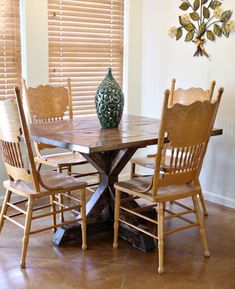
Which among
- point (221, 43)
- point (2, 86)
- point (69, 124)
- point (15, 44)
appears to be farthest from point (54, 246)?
point (221, 43)

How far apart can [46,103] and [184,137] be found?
1544 mm

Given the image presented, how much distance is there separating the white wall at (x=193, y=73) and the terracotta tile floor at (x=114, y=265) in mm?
789

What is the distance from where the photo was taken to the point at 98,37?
438 cm

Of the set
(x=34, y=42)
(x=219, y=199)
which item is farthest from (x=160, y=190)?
(x=34, y=42)

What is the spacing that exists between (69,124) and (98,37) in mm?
1436

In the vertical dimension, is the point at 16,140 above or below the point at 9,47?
below

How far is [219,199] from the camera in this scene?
3.94 m

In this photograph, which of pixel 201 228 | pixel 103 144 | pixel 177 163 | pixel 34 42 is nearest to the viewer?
pixel 103 144

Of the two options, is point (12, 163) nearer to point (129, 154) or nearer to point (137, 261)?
point (129, 154)

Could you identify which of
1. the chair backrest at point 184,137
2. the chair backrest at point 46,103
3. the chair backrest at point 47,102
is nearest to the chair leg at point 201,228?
the chair backrest at point 184,137

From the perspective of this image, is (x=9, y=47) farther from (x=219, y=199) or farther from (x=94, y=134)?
(x=219, y=199)

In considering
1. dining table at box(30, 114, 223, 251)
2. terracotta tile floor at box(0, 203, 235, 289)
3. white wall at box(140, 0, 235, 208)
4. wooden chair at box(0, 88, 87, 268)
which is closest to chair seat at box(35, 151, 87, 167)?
dining table at box(30, 114, 223, 251)

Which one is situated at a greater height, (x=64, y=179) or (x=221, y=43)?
(x=221, y=43)

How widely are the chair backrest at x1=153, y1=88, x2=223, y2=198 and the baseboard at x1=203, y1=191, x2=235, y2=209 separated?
1.13m
